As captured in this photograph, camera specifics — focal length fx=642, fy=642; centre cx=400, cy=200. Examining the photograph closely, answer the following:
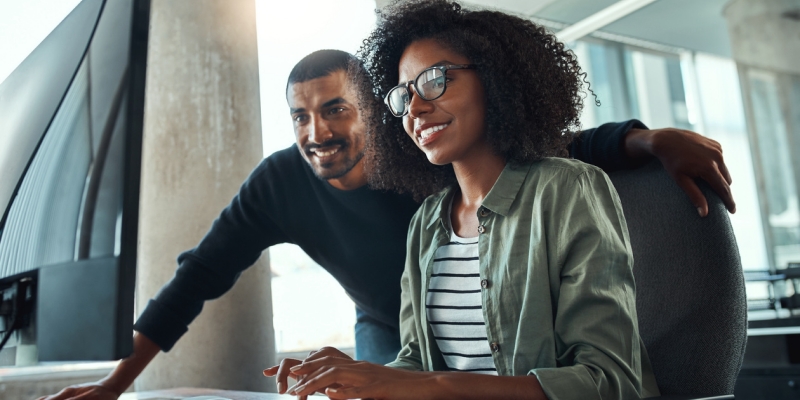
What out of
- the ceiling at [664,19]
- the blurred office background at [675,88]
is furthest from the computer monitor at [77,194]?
the ceiling at [664,19]

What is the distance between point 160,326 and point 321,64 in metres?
0.85

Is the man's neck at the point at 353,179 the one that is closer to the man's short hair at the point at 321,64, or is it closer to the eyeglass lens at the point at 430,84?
the man's short hair at the point at 321,64

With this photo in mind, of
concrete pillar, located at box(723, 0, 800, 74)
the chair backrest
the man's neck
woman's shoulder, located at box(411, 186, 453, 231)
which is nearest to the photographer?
the chair backrest

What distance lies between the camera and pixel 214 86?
209 centimetres

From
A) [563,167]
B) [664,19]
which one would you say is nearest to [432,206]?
[563,167]

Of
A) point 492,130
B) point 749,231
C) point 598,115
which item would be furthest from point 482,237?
point 598,115

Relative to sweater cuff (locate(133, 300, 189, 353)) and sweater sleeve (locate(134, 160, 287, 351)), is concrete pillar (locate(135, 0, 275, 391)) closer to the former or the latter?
sweater sleeve (locate(134, 160, 287, 351))

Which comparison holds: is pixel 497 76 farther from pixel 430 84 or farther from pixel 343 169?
pixel 343 169

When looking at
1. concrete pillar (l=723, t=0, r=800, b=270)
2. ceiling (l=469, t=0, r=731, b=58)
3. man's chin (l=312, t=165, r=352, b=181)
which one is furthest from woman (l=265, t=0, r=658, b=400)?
concrete pillar (l=723, t=0, r=800, b=270)

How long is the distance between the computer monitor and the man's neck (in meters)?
1.05

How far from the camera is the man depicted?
1.73m

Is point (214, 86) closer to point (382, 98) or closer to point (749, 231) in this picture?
point (382, 98)

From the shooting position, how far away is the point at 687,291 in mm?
1033

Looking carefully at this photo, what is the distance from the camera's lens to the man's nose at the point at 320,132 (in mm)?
1850
